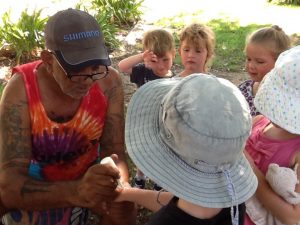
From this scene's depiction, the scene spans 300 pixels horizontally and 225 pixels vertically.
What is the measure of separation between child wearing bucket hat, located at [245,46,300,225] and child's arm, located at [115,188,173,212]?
448mm

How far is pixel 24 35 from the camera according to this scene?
6301 mm

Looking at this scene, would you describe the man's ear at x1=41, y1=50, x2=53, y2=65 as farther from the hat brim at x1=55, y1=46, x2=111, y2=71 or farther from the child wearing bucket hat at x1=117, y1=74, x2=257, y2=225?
the child wearing bucket hat at x1=117, y1=74, x2=257, y2=225

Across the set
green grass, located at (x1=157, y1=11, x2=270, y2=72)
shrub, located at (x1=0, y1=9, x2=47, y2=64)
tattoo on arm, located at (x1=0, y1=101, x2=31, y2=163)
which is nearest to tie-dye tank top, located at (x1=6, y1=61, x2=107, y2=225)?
tattoo on arm, located at (x1=0, y1=101, x2=31, y2=163)

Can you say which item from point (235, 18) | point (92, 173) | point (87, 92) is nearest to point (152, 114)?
point (92, 173)

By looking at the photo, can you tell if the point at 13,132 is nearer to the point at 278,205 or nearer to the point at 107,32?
the point at 278,205

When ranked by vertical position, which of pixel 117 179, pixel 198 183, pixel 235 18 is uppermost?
pixel 198 183

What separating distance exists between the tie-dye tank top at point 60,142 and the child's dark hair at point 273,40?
1.28 m

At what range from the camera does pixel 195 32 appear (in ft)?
11.7

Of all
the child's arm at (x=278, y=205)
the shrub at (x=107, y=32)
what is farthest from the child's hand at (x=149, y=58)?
the shrub at (x=107, y=32)

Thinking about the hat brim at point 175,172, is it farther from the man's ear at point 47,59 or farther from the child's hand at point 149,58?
the child's hand at point 149,58

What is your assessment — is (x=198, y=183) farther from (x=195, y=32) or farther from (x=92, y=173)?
(x=195, y=32)

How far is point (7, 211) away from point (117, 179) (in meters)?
0.85

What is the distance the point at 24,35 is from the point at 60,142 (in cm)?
430

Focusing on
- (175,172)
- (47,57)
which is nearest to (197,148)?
(175,172)
